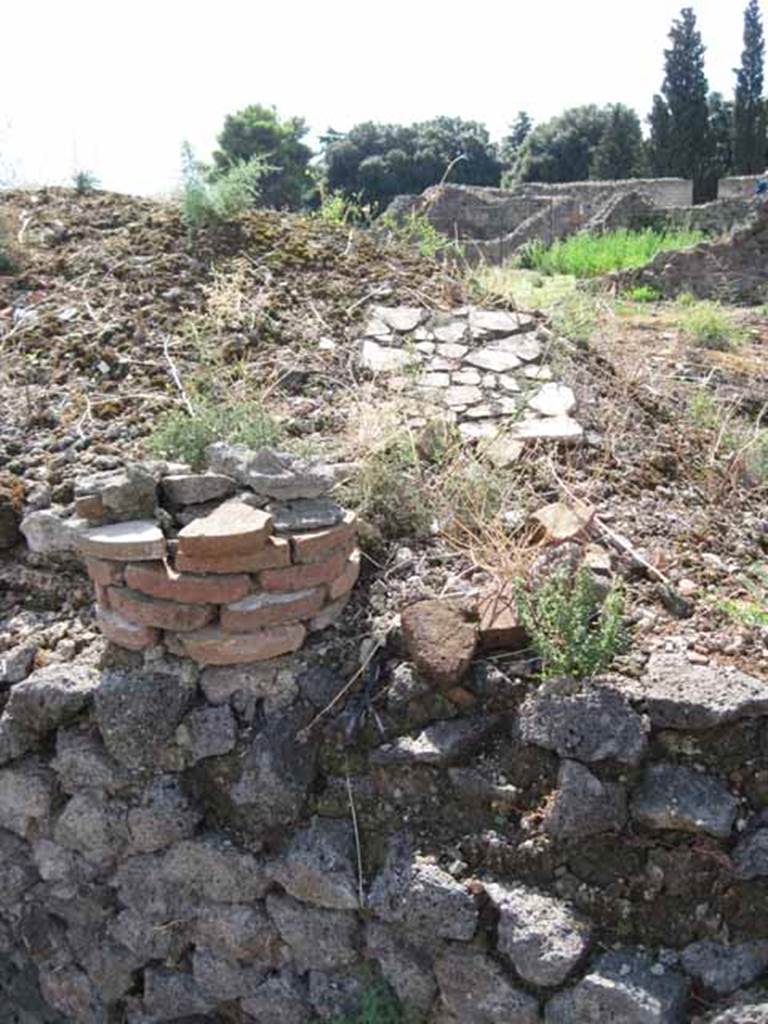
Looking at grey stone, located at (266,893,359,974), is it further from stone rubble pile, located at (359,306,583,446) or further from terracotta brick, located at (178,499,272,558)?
stone rubble pile, located at (359,306,583,446)

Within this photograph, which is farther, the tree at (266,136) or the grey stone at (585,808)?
the tree at (266,136)

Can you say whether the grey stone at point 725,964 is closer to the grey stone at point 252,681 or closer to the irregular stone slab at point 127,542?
the grey stone at point 252,681

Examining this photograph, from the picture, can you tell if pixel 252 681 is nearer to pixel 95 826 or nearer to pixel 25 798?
pixel 95 826

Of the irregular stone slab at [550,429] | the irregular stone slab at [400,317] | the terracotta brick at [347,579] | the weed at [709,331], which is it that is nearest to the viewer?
the terracotta brick at [347,579]

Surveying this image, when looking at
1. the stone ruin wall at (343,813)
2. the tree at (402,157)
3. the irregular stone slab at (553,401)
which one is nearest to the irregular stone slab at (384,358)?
the irregular stone slab at (553,401)

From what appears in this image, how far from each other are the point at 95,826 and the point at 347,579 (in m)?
0.86

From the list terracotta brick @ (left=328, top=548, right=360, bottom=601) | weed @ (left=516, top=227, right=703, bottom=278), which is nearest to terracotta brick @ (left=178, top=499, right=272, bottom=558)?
terracotta brick @ (left=328, top=548, right=360, bottom=601)

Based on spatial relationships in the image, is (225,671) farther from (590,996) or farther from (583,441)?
(583,441)

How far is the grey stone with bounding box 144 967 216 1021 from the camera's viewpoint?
254 centimetres

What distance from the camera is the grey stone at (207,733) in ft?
8.09

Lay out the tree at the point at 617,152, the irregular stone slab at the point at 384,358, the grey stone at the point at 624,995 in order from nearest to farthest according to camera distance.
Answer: the grey stone at the point at 624,995 < the irregular stone slab at the point at 384,358 < the tree at the point at 617,152

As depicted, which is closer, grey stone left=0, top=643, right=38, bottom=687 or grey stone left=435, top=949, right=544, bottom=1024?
grey stone left=435, top=949, right=544, bottom=1024

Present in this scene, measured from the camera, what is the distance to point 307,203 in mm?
30781

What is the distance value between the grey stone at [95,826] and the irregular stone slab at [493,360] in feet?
6.56
